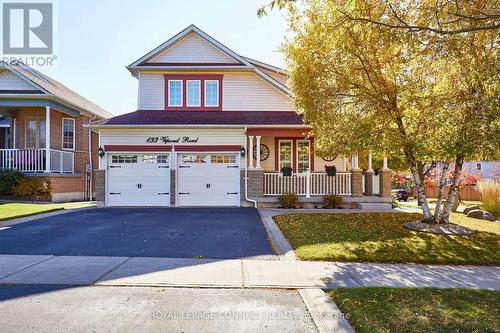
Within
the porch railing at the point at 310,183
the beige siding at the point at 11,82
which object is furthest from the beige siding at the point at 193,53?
the beige siding at the point at 11,82

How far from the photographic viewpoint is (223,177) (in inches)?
578

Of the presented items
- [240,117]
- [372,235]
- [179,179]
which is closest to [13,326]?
[372,235]

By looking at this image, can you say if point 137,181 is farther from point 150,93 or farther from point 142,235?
point 142,235

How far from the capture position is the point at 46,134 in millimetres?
16984

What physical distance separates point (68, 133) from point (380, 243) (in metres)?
20.0

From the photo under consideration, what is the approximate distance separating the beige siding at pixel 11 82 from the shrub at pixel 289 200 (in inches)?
620

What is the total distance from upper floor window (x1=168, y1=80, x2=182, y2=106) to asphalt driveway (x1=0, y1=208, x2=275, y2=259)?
6700mm

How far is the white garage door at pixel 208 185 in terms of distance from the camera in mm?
14664

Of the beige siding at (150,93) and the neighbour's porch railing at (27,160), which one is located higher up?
the beige siding at (150,93)

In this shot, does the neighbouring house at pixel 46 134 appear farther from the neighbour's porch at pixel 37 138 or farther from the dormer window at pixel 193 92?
the dormer window at pixel 193 92

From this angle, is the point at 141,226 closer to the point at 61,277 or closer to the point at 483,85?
the point at 61,277

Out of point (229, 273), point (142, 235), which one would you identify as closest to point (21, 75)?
point (142, 235)

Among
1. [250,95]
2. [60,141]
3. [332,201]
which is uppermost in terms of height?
[250,95]

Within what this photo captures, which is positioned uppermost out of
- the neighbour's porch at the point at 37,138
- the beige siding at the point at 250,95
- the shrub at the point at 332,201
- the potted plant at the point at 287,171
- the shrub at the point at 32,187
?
the beige siding at the point at 250,95
